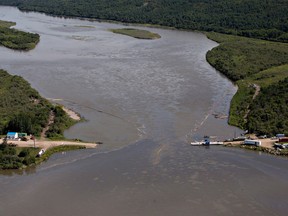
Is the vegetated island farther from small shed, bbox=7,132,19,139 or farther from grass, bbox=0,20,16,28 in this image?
small shed, bbox=7,132,19,139

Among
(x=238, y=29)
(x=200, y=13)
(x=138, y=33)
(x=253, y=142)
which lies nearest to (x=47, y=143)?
(x=253, y=142)

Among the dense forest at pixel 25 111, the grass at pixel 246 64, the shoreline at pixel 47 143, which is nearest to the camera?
the shoreline at pixel 47 143

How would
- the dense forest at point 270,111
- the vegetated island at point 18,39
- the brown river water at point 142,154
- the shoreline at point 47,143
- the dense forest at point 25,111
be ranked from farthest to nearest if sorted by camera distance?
1. the vegetated island at point 18,39
2. the dense forest at point 270,111
3. the dense forest at point 25,111
4. the shoreline at point 47,143
5. the brown river water at point 142,154

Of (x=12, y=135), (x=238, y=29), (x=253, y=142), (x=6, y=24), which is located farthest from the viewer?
(x=6, y=24)

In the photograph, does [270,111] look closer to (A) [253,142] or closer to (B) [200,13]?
(A) [253,142]

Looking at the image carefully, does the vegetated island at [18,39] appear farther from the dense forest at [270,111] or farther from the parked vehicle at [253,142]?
the parked vehicle at [253,142]

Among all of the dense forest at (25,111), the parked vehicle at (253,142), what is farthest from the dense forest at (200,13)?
the dense forest at (25,111)
